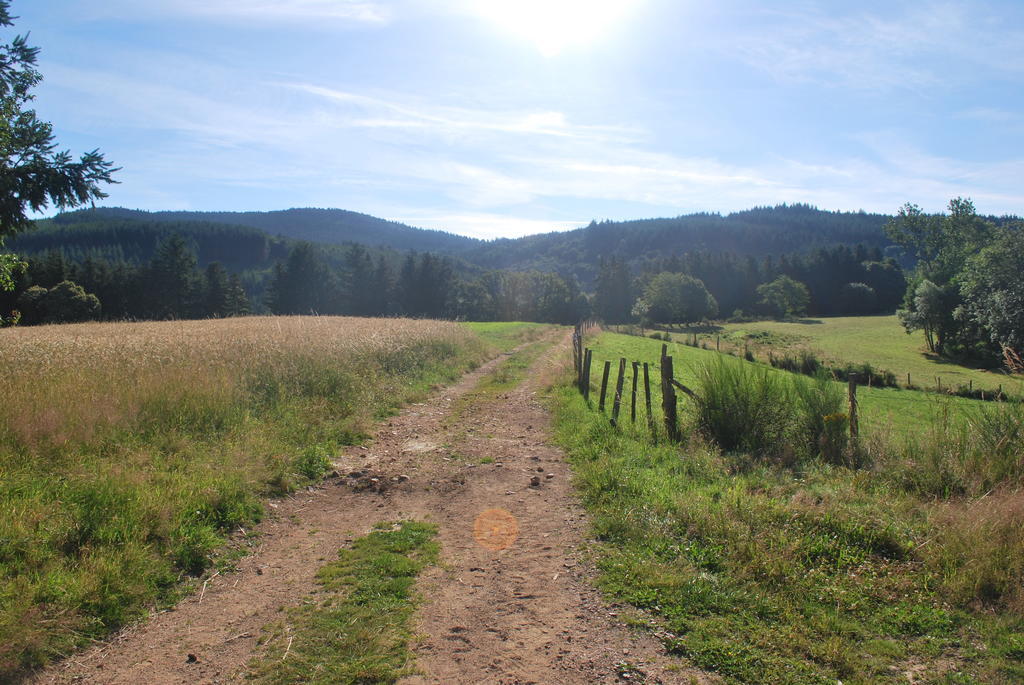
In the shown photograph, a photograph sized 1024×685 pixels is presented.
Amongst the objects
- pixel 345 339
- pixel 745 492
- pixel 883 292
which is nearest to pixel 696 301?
pixel 883 292

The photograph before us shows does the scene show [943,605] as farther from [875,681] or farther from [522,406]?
[522,406]

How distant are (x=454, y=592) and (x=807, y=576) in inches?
127

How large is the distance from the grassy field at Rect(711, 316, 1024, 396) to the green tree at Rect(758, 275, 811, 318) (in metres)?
7.66

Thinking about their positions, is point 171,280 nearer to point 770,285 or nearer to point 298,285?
point 298,285

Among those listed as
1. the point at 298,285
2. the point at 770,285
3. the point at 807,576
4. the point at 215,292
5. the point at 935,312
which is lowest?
the point at 807,576

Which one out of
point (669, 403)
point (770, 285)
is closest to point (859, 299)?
point (770, 285)

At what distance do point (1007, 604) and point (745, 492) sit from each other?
2.68 m

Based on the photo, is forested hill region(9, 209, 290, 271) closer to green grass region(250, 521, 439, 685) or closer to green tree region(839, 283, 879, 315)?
green grass region(250, 521, 439, 685)

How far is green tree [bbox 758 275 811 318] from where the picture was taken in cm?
9656

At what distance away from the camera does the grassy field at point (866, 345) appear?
39375 mm

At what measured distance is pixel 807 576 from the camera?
16.4 feet

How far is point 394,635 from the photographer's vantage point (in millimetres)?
4086

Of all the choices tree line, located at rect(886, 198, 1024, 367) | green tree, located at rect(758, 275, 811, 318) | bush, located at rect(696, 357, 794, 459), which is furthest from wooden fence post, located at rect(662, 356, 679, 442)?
green tree, located at rect(758, 275, 811, 318)

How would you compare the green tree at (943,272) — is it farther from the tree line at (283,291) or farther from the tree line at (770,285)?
the tree line at (283,291)
